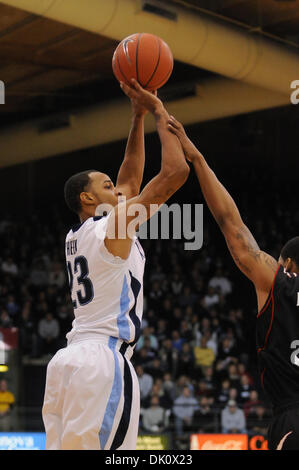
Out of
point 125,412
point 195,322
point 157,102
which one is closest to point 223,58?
point 195,322

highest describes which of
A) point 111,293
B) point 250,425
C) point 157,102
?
point 157,102

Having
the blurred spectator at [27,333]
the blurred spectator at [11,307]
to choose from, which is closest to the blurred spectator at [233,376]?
the blurred spectator at [27,333]

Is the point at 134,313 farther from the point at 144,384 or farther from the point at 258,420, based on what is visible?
the point at 144,384

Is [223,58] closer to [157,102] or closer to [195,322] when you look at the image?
[195,322]

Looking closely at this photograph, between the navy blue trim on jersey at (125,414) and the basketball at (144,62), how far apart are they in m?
1.55

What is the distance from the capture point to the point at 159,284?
1547 cm

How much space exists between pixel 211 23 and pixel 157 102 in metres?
7.82

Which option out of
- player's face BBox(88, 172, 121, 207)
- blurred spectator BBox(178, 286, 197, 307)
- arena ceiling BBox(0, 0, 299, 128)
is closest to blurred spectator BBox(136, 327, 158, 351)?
blurred spectator BBox(178, 286, 197, 307)

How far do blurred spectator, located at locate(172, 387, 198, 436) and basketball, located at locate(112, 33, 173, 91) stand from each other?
26.8 feet

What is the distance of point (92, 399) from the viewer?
3402 mm

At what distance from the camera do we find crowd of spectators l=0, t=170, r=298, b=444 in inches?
464

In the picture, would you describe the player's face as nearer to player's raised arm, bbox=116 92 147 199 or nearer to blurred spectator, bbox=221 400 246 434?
player's raised arm, bbox=116 92 147 199

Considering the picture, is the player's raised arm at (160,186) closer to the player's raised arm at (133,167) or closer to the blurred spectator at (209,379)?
the player's raised arm at (133,167)

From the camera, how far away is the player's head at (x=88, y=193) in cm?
390
